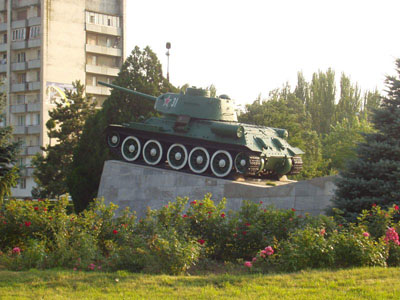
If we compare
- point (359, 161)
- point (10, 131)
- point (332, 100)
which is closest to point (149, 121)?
point (10, 131)

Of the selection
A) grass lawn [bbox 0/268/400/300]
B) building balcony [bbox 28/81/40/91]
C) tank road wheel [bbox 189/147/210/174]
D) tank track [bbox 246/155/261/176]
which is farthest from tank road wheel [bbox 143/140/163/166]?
building balcony [bbox 28/81/40/91]

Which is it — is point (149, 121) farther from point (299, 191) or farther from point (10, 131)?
point (299, 191)

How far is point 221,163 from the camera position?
22453mm

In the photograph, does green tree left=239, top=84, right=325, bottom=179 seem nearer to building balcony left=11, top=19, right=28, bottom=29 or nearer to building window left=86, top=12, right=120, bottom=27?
building window left=86, top=12, right=120, bottom=27

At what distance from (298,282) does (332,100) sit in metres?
44.9

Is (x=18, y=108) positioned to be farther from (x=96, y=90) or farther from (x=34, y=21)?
(x=34, y=21)

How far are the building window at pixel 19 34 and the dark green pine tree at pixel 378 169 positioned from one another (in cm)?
4777

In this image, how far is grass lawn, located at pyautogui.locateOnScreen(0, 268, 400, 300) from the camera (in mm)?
8320

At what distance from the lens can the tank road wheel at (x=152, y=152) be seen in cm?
2439

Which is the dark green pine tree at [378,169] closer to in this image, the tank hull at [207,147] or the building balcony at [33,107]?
the tank hull at [207,147]

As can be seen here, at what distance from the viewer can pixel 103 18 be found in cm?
5966

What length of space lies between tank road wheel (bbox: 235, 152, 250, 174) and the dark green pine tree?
6834 mm

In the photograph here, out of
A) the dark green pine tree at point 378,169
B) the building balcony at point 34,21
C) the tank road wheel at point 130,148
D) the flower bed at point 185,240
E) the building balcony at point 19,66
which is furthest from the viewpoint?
the building balcony at point 19,66

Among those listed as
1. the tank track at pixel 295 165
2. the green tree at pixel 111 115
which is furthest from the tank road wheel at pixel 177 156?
the green tree at pixel 111 115
